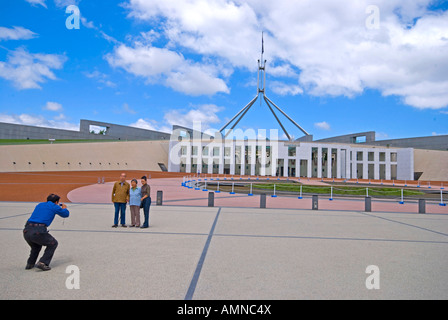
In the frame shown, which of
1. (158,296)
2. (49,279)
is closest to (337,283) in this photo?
(158,296)

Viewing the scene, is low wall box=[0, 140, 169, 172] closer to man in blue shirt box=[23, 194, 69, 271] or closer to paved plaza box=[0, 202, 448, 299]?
paved plaza box=[0, 202, 448, 299]

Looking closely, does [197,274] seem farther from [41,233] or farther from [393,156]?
[393,156]

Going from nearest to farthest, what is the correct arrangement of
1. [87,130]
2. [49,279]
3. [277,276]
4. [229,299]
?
[229,299], [49,279], [277,276], [87,130]

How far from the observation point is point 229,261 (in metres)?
5.54

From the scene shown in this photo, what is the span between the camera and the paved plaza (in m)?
4.11

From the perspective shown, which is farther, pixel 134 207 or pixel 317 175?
pixel 317 175

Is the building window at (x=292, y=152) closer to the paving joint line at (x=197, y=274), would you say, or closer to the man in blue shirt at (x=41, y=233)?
the paving joint line at (x=197, y=274)

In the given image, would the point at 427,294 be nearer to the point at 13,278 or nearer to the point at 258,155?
the point at 13,278

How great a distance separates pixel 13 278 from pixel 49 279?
0.55 m

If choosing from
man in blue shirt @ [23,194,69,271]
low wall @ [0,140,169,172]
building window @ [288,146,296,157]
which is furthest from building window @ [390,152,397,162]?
man in blue shirt @ [23,194,69,271]

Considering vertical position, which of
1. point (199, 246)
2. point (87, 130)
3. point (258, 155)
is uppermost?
point (87, 130)

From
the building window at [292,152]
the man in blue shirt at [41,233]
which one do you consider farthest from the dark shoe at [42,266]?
the building window at [292,152]

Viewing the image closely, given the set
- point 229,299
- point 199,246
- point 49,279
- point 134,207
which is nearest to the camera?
point 229,299

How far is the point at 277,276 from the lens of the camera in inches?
187
